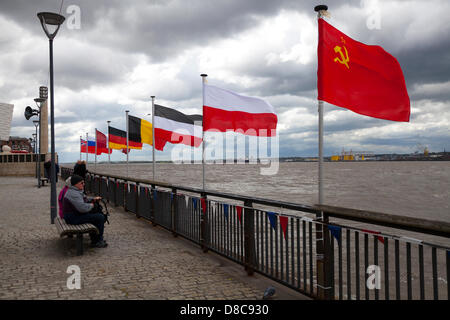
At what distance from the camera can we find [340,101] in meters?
4.66

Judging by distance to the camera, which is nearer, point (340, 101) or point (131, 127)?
point (340, 101)

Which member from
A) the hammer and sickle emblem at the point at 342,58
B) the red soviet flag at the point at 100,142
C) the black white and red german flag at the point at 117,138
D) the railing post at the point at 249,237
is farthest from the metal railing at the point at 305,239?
the red soviet flag at the point at 100,142

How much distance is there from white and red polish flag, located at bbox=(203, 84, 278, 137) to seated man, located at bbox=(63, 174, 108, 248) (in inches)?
117

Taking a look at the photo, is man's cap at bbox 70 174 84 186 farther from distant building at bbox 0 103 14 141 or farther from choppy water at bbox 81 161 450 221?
distant building at bbox 0 103 14 141

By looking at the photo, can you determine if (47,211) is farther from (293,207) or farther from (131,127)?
(293,207)

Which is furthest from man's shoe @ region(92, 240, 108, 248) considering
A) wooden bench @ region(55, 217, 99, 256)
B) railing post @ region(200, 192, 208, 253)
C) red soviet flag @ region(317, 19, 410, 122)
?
red soviet flag @ region(317, 19, 410, 122)

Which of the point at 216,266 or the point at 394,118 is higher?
the point at 394,118

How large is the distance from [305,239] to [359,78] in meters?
2.15

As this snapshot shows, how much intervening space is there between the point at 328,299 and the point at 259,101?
5.12 metres

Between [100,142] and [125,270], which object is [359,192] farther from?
[125,270]

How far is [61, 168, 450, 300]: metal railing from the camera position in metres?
3.71

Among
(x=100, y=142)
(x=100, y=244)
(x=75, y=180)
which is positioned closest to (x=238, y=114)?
(x=75, y=180)

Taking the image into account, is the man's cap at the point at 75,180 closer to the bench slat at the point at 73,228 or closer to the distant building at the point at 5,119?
the bench slat at the point at 73,228
